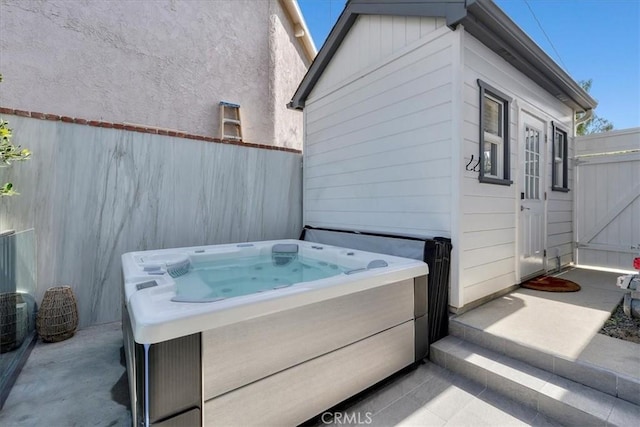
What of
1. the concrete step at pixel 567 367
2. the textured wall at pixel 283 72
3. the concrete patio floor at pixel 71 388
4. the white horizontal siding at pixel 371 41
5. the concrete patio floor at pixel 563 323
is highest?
the textured wall at pixel 283 72

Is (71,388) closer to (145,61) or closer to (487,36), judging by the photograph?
(487,36)

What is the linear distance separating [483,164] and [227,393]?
2993mm

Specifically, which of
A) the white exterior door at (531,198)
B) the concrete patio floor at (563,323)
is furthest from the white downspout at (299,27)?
the concrete patio floor at (563,323)

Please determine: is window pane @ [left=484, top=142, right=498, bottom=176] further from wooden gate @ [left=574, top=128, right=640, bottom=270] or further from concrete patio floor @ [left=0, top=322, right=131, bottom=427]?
concrete patio floor @ [left=0, top=322, right=131, bottom=427]

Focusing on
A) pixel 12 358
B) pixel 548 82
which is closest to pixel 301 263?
pixel 12 358

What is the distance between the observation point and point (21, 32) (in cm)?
428

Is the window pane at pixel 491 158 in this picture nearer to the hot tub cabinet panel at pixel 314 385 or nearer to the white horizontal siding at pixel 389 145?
the white horizontal siding at pixel 389 145

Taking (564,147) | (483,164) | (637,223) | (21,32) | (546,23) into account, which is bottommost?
(637,223)

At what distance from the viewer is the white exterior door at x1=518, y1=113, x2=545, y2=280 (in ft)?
12.1

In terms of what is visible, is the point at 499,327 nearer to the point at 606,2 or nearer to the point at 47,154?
the point at 47,154

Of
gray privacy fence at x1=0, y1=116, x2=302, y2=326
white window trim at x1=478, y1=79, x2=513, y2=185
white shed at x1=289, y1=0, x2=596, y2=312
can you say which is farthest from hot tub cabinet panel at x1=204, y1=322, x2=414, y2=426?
gray privacy fence at x1=0, y1=116, x2=302, y2=326

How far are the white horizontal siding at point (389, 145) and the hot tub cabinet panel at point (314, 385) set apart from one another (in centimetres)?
130

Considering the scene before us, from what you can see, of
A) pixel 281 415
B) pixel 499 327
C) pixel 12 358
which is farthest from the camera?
pixel 499 327

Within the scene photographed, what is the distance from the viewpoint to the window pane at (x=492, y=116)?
324 cm
